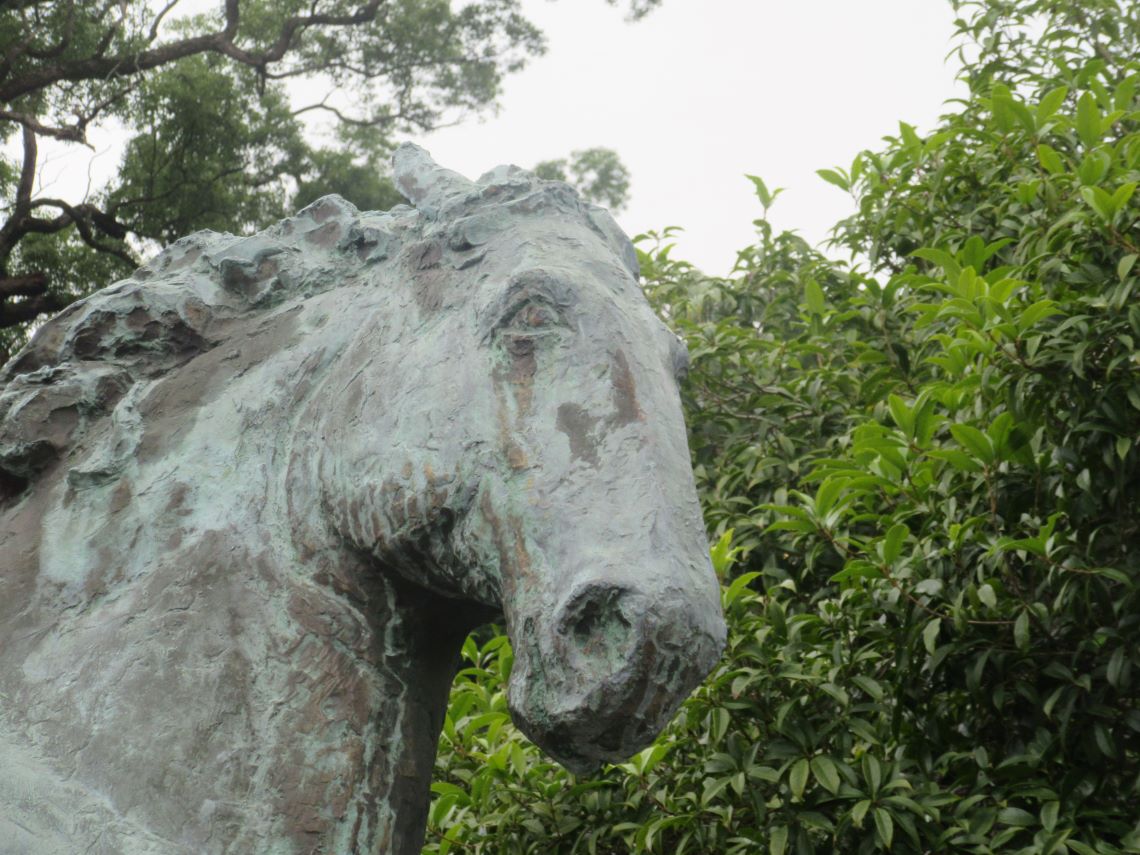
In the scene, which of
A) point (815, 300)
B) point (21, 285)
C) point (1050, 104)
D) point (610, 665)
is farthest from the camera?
point (21, 285)

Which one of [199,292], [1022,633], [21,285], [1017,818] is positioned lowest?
[1017,818]

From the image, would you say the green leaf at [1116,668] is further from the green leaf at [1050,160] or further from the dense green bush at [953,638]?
the green leaf at [1050,160]

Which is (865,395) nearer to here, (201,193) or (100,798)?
(100,798)

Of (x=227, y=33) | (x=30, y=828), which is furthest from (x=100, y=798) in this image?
(x=227, y=33)

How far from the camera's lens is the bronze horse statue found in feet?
4.70

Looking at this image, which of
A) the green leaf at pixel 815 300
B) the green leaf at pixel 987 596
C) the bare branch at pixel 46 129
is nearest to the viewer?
the green leaf at pixel 987 596

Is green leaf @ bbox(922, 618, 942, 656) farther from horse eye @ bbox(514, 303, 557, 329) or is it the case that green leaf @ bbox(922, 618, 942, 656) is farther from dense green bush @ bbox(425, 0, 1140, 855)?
horse eye @ bbox(514, 303, 557, 329)

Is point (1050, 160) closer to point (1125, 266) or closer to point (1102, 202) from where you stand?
point (1102, 202)

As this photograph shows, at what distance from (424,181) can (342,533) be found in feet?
1.81

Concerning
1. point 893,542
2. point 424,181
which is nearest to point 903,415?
point 893,542

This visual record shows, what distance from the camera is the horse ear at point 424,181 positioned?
1891 mm

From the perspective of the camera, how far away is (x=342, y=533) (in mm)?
1679

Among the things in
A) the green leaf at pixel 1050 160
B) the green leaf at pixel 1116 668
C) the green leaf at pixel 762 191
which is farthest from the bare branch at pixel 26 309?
the green leaf at pixel 1116 668

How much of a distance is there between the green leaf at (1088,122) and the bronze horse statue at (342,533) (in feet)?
7.42
